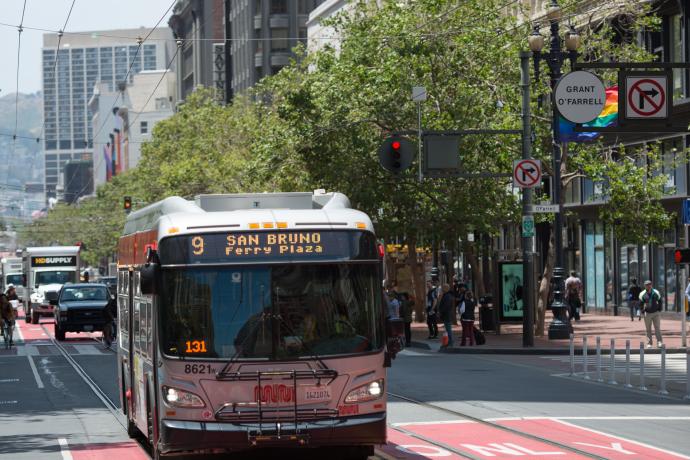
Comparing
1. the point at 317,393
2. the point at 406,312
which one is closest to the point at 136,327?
the point at 317,393

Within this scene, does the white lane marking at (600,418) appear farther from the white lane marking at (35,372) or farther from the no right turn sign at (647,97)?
A: the white lane marking at (35,372)

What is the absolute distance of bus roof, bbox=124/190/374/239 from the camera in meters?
13.9

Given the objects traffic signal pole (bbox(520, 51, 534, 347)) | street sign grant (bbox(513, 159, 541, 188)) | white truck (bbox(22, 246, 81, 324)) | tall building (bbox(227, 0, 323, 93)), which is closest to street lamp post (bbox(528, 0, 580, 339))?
traffic signal pole (bbox(520, 51, 534, 347))

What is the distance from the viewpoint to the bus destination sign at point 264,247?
13711 millimetres

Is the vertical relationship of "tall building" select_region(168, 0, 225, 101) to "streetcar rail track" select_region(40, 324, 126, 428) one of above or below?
above

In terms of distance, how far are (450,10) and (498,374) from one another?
16650 mm

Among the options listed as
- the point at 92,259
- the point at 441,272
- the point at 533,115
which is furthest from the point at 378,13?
the point at 92,259

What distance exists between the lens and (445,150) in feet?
120

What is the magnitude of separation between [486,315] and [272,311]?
3005 cm

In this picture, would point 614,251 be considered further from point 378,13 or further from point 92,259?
point 92,259

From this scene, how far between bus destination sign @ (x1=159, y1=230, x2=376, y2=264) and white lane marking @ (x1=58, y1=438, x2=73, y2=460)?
3.33 metres

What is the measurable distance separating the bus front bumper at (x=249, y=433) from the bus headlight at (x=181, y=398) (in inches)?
6.5

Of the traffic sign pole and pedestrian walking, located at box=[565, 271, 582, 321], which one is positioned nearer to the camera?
the traffic sign pole

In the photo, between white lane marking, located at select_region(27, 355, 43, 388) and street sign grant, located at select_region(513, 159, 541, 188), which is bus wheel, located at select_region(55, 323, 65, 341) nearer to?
white lane marking, located at select_region(27, 355, 43, 388)
